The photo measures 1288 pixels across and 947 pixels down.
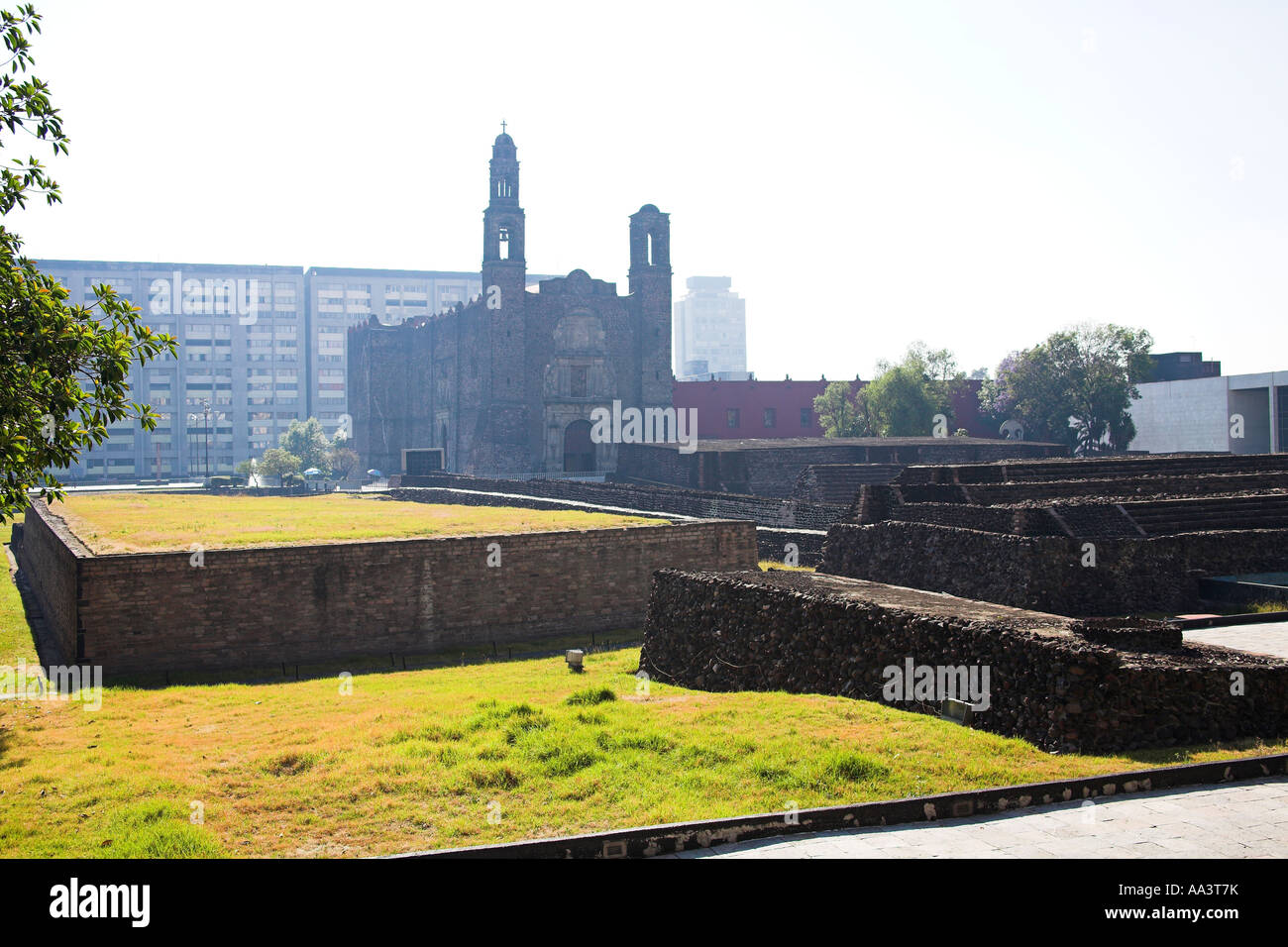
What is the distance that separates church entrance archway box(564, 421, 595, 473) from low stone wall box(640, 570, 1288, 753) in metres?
42.6

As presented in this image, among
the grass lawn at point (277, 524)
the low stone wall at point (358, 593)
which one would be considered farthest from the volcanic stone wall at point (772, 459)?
the low stone wall at point (358, 593)

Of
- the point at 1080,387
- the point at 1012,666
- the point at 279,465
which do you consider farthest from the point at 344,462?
the point at 1012,666

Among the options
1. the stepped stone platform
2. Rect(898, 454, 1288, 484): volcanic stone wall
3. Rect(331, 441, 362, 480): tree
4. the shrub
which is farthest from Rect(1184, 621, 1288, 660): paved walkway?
Rect(331, 441, 362, 480): tree

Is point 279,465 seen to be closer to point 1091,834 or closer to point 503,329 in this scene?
point 503,329

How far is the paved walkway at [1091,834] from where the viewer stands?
6164 millimetres

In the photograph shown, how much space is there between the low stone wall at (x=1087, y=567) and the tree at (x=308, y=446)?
59030 millimetres

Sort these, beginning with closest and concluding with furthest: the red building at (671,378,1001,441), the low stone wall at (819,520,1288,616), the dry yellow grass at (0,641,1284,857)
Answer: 1. the dry yellow grass at (0,641,1284,857)
2. the low stone wall at (819,520,1288,616)
3. the red building at (671,378,1001,441)

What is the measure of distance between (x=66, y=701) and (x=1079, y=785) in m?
11.2

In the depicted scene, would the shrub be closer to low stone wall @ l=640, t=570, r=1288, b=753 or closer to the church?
low stone wall @ l=640, t=570, r=1288, b=753

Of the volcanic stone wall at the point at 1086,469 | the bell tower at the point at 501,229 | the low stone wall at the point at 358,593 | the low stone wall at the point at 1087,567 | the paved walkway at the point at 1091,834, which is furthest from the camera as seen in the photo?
the bell tower at the point at 501,229

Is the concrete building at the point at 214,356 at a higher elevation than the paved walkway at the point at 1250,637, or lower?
higher

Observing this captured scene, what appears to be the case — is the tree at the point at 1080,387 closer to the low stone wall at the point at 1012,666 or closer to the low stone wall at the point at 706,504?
the low stone wall at the point at 706,504

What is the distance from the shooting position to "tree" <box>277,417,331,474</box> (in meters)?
74.2
